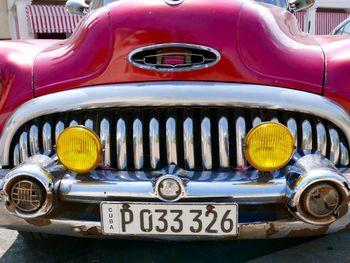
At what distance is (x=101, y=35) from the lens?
226cm

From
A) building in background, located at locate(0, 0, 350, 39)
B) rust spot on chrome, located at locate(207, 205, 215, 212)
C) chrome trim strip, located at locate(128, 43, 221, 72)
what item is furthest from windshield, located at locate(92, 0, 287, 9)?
building in background, located at locate(0, 0, 350, 39)

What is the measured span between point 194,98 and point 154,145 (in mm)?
288

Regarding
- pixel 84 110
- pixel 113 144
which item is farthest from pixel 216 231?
pixel 84 110

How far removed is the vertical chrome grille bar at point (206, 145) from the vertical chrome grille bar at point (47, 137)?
74cm

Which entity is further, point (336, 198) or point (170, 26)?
point (170, 26)

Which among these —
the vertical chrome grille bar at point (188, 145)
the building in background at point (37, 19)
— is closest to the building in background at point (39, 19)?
the building in background at point (37, 19)

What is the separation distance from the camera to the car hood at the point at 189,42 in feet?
7.09

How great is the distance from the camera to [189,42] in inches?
85.0

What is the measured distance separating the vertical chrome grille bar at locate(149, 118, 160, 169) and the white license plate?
0.24 metres

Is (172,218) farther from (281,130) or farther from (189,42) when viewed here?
(189,42)

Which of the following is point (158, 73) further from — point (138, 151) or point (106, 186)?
point (106, 186)

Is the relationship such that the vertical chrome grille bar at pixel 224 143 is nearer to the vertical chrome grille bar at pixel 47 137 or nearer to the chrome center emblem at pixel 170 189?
the chrome center emblem at pixel 170 189

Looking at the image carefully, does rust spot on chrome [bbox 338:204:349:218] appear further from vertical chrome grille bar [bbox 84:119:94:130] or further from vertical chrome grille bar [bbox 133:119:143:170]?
vertical chrome grille bar [bbox 84:119:94:130]

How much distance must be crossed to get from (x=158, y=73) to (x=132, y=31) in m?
0.25
